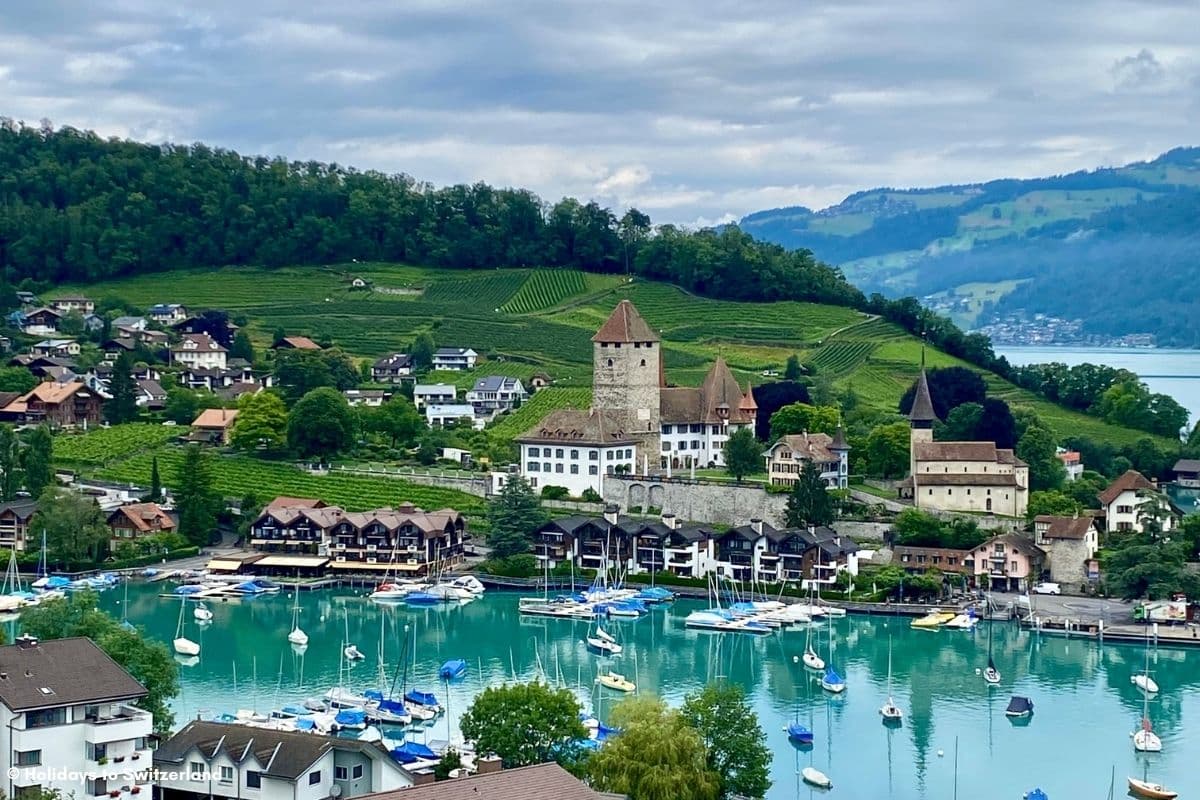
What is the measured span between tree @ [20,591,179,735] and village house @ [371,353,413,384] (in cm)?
3556

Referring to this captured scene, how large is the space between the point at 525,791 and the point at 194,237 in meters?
67.5

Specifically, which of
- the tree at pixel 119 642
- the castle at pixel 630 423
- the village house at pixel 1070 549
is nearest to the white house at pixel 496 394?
the castle at pixel 630 423

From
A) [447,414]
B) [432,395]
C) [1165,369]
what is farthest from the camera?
[1165,369]

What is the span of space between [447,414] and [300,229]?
83.3ft

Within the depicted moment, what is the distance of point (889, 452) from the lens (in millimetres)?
49812

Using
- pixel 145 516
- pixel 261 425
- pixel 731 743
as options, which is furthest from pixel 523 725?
pixel 261 425

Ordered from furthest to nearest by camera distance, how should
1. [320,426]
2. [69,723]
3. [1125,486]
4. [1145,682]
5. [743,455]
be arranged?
[320,426]
[743,455]
[1125,486]
[1145,682]
[69,723]

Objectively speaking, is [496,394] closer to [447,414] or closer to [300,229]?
[447,414]

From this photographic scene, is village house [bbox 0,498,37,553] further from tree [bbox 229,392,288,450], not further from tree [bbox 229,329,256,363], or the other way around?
tree [bbox 229,329,256,363]

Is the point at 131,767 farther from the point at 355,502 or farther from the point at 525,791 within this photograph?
the point at 355,502

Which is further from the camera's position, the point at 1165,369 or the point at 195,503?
the point at 1165,369

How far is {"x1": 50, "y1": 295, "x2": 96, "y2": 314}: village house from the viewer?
7367 centimetres

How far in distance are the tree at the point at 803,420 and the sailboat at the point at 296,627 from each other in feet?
48.0

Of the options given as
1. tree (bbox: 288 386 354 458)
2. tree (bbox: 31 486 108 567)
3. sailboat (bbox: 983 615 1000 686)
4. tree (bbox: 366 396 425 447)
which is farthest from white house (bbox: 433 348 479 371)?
sailboat (bbox: 983 615 1000 686)
